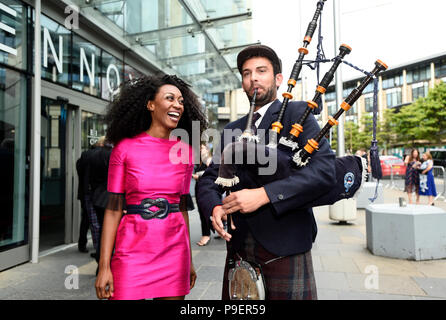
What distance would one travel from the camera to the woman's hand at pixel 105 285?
5.96ft

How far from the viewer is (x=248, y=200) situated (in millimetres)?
1357

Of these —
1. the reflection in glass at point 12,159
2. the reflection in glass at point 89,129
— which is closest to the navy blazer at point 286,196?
the reflection in glass at point 12,159

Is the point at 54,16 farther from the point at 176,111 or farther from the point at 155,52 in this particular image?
the point at 176,111

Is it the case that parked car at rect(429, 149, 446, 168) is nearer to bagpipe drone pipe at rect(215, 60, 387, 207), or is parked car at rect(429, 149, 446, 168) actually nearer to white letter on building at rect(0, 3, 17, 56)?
white letter on building at rect(0, 3, 17, 56)

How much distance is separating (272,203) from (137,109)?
1329 millimetres

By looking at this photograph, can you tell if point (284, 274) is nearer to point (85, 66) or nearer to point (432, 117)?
point (85, 66)

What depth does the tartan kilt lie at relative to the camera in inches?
59.8

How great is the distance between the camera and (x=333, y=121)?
4.44ft

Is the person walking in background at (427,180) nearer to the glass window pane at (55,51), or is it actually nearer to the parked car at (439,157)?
the glass window pane at (55,51)

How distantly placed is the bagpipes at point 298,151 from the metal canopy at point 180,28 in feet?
18.9

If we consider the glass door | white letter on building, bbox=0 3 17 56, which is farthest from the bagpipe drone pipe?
the glass door
